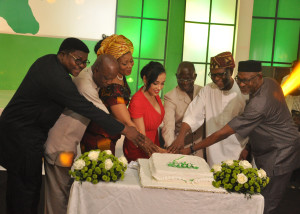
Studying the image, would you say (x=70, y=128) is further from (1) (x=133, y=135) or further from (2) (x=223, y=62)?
(2) (x=223, y=62)

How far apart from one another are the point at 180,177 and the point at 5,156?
131cm

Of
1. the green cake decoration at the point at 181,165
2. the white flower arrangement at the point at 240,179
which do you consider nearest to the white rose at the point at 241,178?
the white flower arrangement at the point at 240,179

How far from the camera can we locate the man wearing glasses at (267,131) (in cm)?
305

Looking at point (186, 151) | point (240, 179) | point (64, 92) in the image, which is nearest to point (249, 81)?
point (186, 151)

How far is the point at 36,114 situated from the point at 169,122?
1347 millimetres

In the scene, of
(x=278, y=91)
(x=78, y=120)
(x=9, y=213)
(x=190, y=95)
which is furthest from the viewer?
(x=190, y=95)

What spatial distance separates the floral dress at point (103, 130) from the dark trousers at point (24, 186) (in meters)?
0.39

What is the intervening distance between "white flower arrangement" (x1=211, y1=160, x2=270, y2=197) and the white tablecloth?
50 mm

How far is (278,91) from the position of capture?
3172 mm

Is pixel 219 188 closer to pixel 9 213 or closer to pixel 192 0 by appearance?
pixel 9 213

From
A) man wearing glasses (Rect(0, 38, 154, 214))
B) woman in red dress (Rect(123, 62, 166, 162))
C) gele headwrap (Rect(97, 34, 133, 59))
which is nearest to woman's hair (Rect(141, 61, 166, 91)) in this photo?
woman in red dress (Rect(123, 62, 166, 162))

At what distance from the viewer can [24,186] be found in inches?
109

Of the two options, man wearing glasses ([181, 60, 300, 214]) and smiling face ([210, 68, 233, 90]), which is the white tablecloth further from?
smiling face ([210, 68, 233, 90])

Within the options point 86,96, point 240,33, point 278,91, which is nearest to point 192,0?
point 240,33
